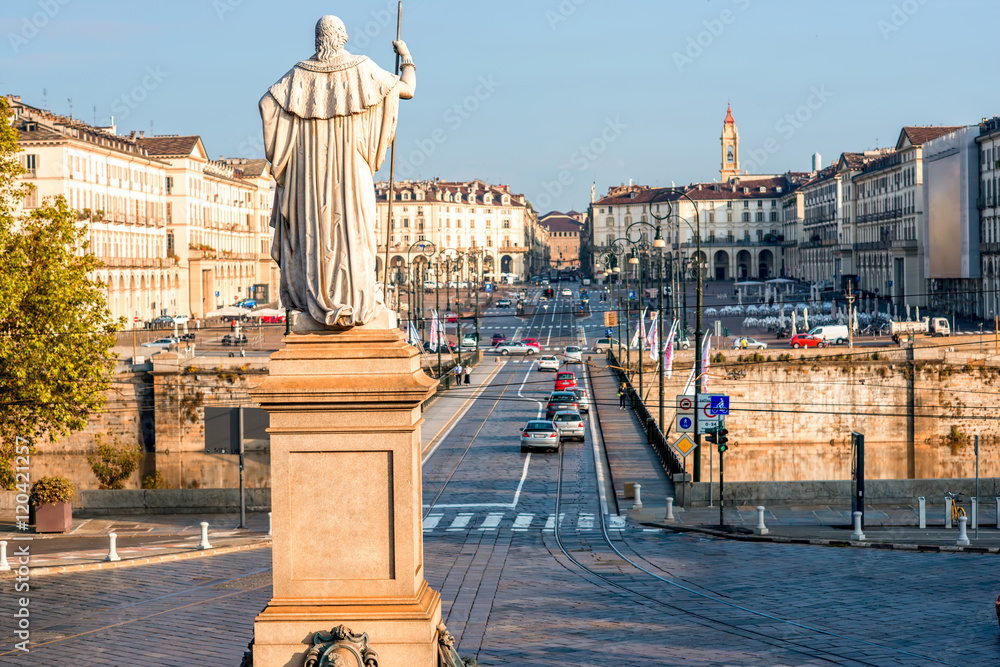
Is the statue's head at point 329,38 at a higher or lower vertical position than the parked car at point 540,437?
higher

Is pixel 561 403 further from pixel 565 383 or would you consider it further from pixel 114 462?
pixel 114 462

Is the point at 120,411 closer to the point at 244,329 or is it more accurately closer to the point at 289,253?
the point at 244,329

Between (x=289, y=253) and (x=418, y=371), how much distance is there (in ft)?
4.22

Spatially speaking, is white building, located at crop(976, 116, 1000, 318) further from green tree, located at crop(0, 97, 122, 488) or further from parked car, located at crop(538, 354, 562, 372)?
green tree, located at crop(0, 97, 122, 488)

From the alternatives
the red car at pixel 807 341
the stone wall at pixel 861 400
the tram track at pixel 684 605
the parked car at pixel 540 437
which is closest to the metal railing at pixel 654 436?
the parked car at pixel 540 437

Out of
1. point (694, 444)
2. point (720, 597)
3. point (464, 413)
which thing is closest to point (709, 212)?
point (464, 413)

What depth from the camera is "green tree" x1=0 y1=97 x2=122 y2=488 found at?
81.8 ft

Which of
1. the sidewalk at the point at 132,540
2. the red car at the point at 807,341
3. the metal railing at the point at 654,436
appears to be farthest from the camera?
the red car at the point at 807,341

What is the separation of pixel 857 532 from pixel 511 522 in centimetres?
812

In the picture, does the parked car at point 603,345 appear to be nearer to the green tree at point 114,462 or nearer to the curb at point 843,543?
the green tree at point 114,462

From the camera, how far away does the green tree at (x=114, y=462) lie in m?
49.3

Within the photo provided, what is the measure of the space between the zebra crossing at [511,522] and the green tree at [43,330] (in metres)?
8.46

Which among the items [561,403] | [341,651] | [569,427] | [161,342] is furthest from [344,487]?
[161,342]

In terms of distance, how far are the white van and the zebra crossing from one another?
4826 centimetres
